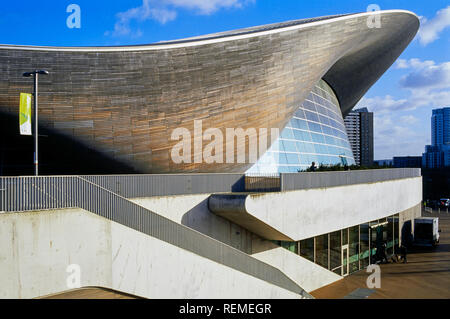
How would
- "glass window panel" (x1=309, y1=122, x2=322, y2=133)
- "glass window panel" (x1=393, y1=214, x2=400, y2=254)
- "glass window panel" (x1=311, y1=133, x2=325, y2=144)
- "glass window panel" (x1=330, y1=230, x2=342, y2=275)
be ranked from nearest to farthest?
"glass window panel" (x1=330, y1=230, x2=342, y2=275), "glass window panel" (x1=393, y1=214, x2=400, y2=254), "glass window panel" (x1=311, y1=133, x2=325, y2=144), "glass window panel" (x1=309, y1=122, x2=322, y2=133)

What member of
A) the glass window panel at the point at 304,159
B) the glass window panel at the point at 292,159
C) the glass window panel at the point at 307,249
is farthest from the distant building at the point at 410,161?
the glass window panel at the point at 307,249

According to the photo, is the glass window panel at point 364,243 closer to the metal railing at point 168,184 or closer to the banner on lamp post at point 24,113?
the metal railing at point 168,184

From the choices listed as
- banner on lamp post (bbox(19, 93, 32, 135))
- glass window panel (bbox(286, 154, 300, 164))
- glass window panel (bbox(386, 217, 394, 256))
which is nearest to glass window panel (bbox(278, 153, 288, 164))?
glass window panel (bbox(286, 154, 300, 164))

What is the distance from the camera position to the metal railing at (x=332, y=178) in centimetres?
1610

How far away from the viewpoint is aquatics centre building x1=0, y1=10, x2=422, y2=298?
9438 millimetres

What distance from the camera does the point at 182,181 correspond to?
563 inches

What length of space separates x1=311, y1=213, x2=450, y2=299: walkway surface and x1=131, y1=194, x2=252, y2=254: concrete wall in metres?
5.15

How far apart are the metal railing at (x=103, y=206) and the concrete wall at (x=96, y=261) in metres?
0.23

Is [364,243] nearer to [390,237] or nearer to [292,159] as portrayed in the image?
[390,237]

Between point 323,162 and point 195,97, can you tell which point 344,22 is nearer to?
point 323,162

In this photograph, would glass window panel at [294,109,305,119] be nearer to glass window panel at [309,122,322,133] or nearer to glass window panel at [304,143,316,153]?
glass window panel at [309,122,322,133]

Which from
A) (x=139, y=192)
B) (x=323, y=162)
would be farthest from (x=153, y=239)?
(x=323, y=162)

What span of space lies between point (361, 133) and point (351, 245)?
83308mm

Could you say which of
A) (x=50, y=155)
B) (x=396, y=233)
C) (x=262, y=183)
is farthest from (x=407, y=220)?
(x=50, y=155)
